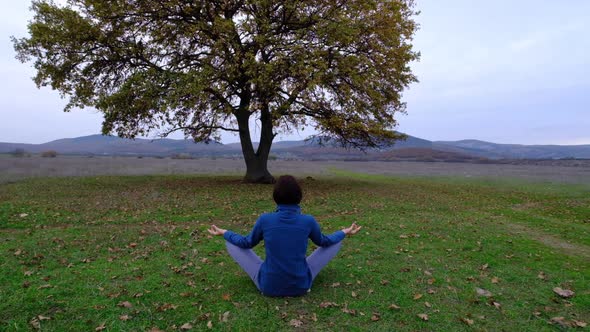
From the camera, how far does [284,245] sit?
17.5 feet

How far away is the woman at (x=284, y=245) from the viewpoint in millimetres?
5355

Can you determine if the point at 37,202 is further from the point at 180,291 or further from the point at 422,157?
the point at 422,157

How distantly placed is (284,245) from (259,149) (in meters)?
17.3

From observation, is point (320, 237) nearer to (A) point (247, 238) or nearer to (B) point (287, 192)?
(B) point (287, 192)

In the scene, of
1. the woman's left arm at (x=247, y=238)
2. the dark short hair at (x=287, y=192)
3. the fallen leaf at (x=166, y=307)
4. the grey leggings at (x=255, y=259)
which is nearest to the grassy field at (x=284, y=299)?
the fallen leaf at (x=166, y=307)

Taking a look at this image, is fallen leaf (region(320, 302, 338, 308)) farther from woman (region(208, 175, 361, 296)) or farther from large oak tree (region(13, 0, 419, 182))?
large oak tree (region(13, 0, 419, 182))

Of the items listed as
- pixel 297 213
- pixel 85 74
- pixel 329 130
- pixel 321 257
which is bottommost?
pixel 321 257

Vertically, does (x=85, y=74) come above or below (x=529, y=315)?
above

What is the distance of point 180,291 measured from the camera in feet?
20.6

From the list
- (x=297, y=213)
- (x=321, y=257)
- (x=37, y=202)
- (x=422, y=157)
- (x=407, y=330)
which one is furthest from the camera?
(x=422, y=157)

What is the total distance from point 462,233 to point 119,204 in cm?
1184

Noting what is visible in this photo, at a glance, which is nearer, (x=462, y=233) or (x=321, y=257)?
(x=321, y=257)

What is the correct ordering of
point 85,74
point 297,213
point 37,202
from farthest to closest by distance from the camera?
point 85,74 → point 37,202 → point 297,213

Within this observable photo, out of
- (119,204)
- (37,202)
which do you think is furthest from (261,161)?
(37,202)
